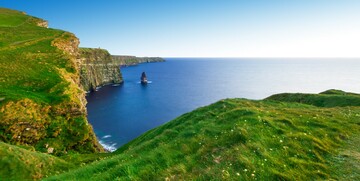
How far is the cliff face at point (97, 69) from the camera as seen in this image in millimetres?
153400

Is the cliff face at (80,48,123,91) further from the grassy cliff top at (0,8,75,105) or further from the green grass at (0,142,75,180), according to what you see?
the green grass at (0,142,75,180)

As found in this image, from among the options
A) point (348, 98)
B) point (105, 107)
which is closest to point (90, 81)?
point (105, 107)

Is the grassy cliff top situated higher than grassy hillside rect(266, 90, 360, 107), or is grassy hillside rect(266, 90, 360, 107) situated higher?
the grassy cliff top

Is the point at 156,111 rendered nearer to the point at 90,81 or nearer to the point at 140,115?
the point at 140,115

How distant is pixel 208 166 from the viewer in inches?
473

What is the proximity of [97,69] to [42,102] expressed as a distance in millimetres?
146292

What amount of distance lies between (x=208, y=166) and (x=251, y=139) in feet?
12.2

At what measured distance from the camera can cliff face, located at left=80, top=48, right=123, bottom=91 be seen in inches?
6039

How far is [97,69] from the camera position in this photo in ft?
583

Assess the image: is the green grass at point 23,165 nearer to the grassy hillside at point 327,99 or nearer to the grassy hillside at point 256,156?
the grassy hillside at point 256,156

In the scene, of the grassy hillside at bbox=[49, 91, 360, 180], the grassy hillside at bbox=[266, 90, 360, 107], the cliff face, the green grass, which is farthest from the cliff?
the cliff face

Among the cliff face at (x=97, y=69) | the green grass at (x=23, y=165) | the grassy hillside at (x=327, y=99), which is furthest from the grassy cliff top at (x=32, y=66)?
the cliff face at (x=97, y=69)

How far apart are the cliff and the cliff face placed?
94192mm

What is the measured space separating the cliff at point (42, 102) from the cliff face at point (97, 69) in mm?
94192
